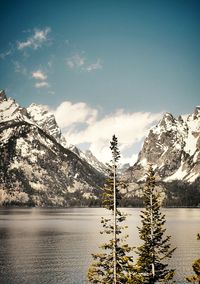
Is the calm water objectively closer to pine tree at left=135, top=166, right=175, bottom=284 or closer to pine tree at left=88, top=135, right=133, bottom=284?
pine tree at left=135, top=166, right=175, bottom=284

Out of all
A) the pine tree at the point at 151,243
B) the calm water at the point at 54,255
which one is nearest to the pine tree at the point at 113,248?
the pine tree at the point at 151,243

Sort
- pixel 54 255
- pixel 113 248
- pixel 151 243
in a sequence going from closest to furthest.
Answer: pixel 113 248, pixel 151 243, pixel 54 255

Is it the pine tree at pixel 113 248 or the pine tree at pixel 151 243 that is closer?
the pine tree at pixel 113 248

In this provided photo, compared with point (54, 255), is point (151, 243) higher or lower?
higher

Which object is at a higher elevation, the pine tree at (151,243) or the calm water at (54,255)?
the pine tree at (151,243)

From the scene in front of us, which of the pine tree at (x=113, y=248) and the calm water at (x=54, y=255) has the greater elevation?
the pine tree at (x=113, y=248)

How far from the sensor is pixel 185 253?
120 metres

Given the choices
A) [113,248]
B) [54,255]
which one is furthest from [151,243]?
[54,255]

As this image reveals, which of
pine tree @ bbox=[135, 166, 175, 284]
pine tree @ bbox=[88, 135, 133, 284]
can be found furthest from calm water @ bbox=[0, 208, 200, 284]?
pine tree @ bbox=[88, 135, 133, 284]

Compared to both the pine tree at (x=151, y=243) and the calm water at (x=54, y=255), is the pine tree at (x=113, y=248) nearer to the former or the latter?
the pine tree at (x=151, y=243)

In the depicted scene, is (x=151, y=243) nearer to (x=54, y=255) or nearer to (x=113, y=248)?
(x=113, y=248)

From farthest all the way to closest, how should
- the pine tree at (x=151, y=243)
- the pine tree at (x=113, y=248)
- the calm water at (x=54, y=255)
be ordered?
the calm water at (x=54, y=255)
the pine tree at (x=151, y=243)
the pine tree at (x=113, y=248)

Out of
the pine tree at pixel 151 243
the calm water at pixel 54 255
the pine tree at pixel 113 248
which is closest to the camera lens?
the pine tree at pixel 113 248

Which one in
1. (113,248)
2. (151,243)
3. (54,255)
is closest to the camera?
(113,248)
